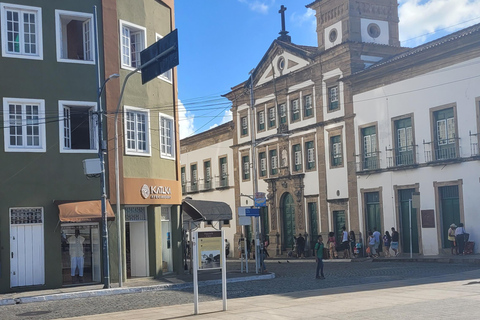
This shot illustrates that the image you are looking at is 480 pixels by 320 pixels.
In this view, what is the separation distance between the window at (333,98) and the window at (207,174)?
56.6 feet

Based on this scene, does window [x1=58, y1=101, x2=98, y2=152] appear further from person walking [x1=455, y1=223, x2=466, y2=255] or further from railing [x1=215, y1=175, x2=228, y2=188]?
railing [x1=215, y1=175, x2=228, y2=188]

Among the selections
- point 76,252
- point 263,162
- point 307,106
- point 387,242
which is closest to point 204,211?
point 76,252

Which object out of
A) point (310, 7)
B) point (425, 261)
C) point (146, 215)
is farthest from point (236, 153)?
point (146, 215)

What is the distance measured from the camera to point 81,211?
21.8 m

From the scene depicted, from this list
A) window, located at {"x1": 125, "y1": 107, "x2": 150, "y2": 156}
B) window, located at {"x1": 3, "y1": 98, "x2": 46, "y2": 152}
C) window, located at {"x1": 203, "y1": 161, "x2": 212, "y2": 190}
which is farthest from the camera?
window, located at {"x1": 203, "y1": 161, "x2": 212, "y2": 190}

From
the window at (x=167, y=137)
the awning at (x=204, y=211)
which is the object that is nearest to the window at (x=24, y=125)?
the window at (x=167, y=137)

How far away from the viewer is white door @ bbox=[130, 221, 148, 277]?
2475 cm

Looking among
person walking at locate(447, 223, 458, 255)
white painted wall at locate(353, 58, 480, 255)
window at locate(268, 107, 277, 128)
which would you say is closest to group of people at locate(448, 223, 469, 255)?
person walking at locate(447, 223, 458, 255)

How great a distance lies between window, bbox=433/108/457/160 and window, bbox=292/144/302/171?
12553mm

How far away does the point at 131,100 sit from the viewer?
24.2m

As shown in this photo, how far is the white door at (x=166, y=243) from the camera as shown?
84.9ft

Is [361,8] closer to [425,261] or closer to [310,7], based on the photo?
[310,7]

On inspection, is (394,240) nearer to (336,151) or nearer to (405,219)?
(405,219)

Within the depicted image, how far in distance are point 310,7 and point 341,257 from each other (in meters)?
16.8
